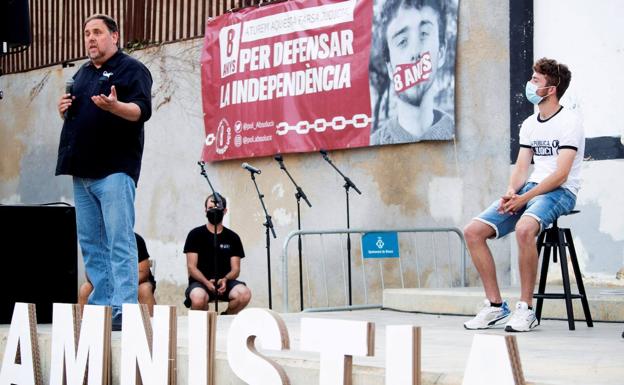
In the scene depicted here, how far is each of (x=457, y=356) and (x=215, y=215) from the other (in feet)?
18.1

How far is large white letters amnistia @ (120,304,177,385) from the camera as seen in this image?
5312mm

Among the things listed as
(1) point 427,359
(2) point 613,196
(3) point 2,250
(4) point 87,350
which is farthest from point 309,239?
(1) point 427,359

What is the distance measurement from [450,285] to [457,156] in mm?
1096

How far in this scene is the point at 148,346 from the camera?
5.41 meters

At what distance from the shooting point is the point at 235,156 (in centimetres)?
1230

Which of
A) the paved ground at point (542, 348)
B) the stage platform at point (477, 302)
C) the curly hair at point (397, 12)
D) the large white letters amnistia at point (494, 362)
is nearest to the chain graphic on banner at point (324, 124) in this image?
the curly hair at point (397, 12)

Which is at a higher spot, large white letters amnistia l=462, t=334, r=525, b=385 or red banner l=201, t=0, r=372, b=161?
red banner l=201, t=0, r=372, b=161

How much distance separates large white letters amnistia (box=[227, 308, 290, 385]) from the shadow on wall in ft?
15.6

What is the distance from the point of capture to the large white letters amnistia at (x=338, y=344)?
428cm

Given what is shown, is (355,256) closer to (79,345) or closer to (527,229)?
(527,229)

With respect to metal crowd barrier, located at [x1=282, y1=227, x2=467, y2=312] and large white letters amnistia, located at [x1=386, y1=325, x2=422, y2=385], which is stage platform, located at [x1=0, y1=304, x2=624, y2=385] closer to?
large white letters amnistia, located at [x1=386, y1=325, x2=422, y2=385]

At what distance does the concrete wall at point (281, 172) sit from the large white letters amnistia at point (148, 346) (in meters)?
4.68

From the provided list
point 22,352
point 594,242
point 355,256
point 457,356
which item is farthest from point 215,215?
point 457,356

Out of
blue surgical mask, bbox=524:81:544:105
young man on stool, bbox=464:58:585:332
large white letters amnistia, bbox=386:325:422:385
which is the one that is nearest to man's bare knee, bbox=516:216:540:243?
young man on stool, bbox=464:58:585:332
